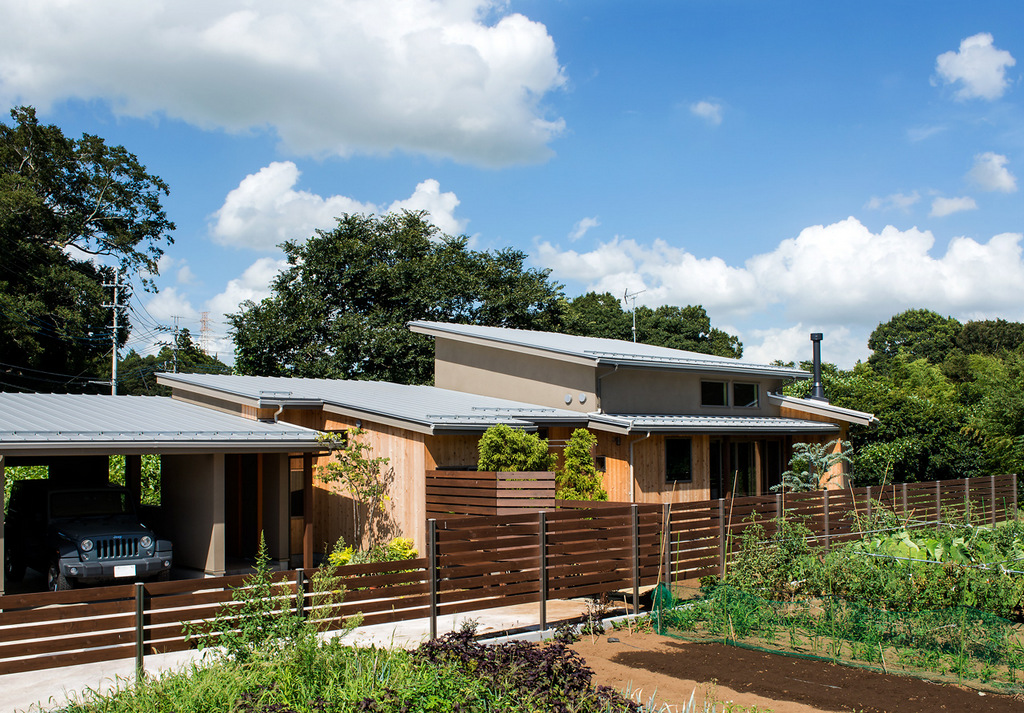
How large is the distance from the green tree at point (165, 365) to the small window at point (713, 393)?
3628 centimetres

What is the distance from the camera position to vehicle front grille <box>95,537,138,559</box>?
41.0 feet

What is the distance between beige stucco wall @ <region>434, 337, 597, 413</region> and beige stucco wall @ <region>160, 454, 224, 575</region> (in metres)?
8.50

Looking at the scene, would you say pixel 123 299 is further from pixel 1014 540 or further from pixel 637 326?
pixel 1014 540

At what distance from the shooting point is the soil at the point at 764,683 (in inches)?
279

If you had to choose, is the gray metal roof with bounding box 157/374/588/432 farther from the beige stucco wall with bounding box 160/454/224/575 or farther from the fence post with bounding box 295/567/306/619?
the fence post with bounding box 295/567/306/619

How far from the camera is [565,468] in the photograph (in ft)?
53.9

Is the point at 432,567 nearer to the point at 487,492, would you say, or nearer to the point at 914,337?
the point at 487,492

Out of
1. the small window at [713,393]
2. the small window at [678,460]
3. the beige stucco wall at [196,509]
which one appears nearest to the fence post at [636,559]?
the beige stucco wall at [196,509]

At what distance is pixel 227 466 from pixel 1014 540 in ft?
46.1

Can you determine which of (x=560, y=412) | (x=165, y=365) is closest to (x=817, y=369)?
(x=560, y=412)

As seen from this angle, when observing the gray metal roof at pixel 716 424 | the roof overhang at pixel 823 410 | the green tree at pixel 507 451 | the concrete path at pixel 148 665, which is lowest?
the concrete path at pixel 148 665

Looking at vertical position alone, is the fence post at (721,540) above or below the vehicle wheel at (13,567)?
above

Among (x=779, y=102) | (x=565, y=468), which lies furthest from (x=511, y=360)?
(x=779, y=102)

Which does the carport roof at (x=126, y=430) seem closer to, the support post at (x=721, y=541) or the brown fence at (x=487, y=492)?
the brown fence at (x=487, y=492)
